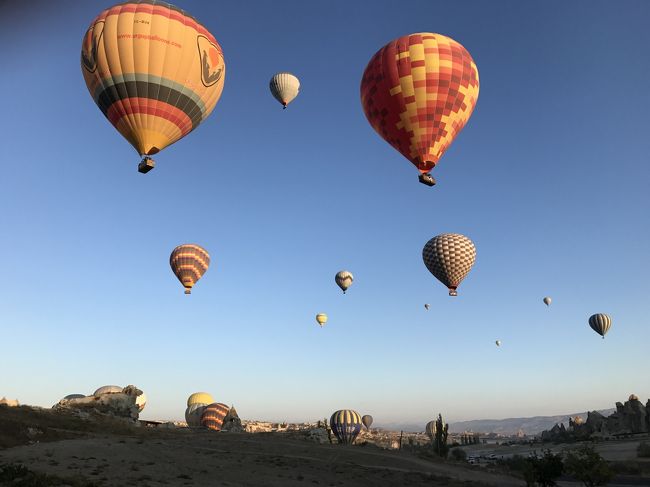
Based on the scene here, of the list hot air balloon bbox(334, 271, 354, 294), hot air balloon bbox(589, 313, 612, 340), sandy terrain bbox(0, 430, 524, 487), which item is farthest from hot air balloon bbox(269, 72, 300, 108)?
hot air balloon bbox(589, 313, 612, 340)

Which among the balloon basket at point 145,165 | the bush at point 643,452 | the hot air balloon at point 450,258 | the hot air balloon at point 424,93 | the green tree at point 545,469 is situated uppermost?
the hot air balloon at point 424,93

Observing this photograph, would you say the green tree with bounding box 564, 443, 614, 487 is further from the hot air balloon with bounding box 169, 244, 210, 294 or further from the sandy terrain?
the hot air balloon with bounding box 169, 244, 210, 294

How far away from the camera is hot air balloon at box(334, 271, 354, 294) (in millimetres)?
75688

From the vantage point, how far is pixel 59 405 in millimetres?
46500

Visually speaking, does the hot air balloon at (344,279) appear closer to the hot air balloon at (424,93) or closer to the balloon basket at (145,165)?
the hot air balloon at (424,93)

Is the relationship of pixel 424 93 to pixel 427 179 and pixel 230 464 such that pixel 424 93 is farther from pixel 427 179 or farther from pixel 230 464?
pixel 230 464

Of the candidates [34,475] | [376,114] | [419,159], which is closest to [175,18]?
[376,114]

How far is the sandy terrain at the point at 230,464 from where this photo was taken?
21.3 meters

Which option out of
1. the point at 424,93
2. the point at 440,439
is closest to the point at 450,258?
the point at 440,439

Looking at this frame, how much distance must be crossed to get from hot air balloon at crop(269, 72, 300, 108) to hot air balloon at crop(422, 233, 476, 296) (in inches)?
945

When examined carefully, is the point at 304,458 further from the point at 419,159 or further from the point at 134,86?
the point at 134,86

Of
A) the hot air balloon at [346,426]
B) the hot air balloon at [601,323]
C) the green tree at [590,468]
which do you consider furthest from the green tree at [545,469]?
the hot air balloon at [601,323]

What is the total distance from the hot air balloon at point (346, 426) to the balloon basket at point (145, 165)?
41693mm

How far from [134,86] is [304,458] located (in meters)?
25.5
